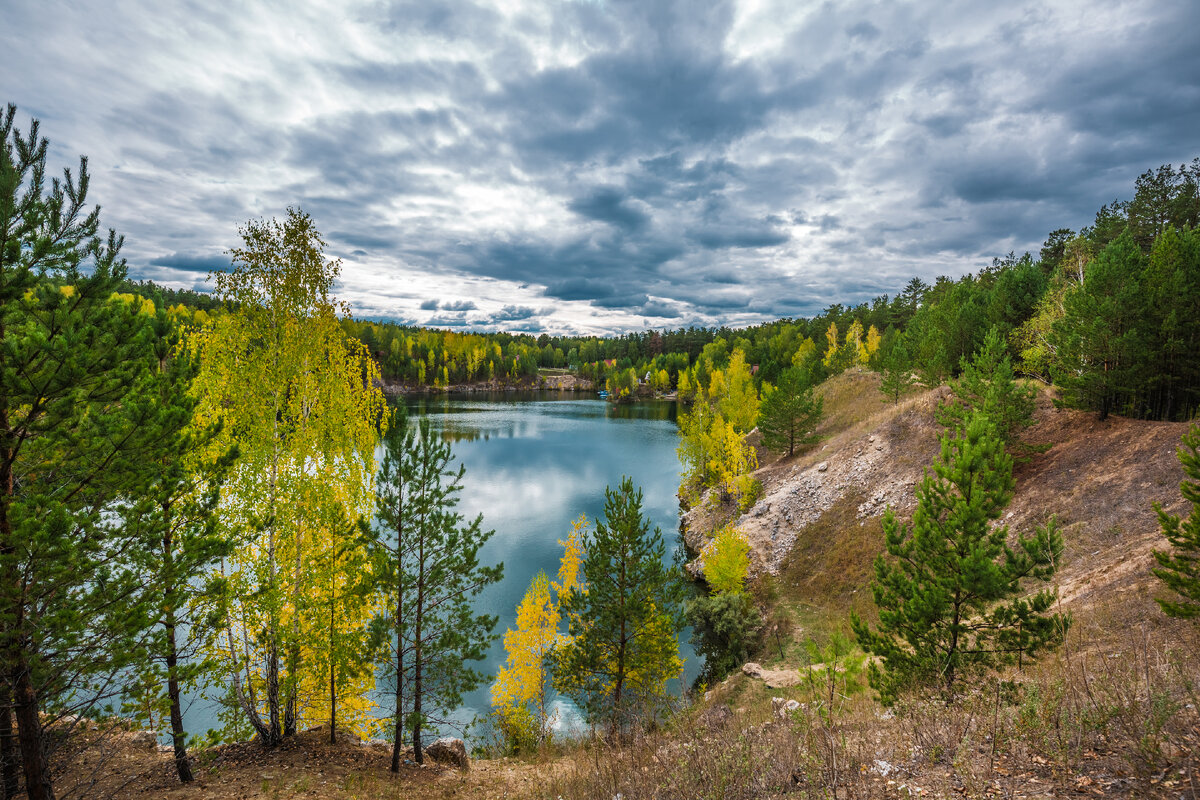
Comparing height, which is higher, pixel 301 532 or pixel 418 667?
pixel 301 532

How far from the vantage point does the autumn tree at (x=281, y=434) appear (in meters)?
11.1

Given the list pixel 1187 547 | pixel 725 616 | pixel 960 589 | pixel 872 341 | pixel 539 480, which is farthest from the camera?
pixel 872 341

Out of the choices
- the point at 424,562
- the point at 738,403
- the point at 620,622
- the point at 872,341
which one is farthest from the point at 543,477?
the point at 872,341

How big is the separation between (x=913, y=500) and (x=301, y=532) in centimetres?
2888

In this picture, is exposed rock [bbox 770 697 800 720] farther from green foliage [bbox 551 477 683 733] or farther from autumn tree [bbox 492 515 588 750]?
autumn tree [bbox 492 515 588 750]

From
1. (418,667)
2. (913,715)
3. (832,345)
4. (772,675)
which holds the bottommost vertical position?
(772,675)

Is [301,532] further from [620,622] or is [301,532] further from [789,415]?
[789,415]

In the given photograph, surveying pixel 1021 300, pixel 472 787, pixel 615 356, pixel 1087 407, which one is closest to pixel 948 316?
pixel 1021 300

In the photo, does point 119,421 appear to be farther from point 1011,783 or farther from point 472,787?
point 1011,783

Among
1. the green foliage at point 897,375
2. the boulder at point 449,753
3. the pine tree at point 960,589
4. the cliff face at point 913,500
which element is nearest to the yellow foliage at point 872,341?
the green foliage at point 897,375

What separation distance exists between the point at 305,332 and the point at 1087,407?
33.5 metres

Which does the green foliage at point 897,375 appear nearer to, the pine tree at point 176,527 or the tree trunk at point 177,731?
the pine tree at point 176,527

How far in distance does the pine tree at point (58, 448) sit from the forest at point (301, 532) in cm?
4

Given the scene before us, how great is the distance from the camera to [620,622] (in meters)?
16.2
